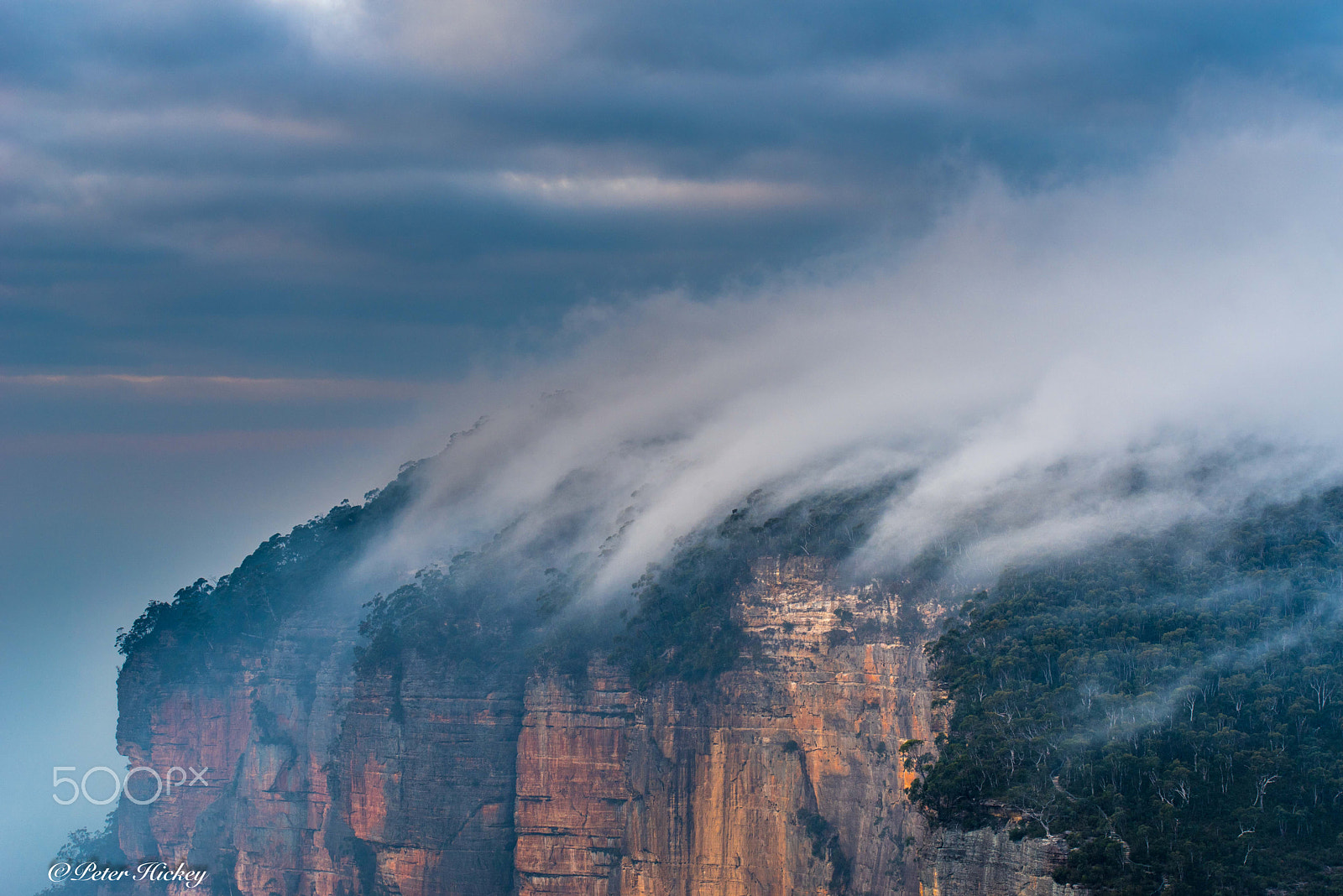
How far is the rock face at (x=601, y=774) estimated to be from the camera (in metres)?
99.1

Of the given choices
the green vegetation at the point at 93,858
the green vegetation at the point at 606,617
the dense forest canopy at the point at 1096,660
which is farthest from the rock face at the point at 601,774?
the green vegetation at the point at 93,858

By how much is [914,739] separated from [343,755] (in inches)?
1891

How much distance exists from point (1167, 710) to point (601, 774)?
4234 centimetres

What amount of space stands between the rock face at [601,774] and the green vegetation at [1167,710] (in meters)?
4.80

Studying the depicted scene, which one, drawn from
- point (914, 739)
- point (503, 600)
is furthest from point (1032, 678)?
point (503, 600)

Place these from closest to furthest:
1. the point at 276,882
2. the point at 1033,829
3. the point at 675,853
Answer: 1. the point at 1033,829
2. the point at 675,853
3. the point at 276,882

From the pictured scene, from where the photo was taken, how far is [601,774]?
111312mm

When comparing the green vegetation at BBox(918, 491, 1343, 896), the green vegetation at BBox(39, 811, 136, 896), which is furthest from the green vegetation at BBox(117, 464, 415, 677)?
the green vegetation at BBox(918, 491, 1343, 896)

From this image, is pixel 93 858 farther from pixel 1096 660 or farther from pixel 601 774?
pixel 1096 660

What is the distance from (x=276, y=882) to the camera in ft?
429

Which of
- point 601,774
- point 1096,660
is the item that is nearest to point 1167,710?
point 1096,660

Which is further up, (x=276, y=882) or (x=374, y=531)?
(x=374, y=531)

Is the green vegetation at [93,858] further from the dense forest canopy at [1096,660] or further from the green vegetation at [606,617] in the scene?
the dense forest canopy at [1096,660]

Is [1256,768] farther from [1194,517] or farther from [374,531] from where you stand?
[374,531]
